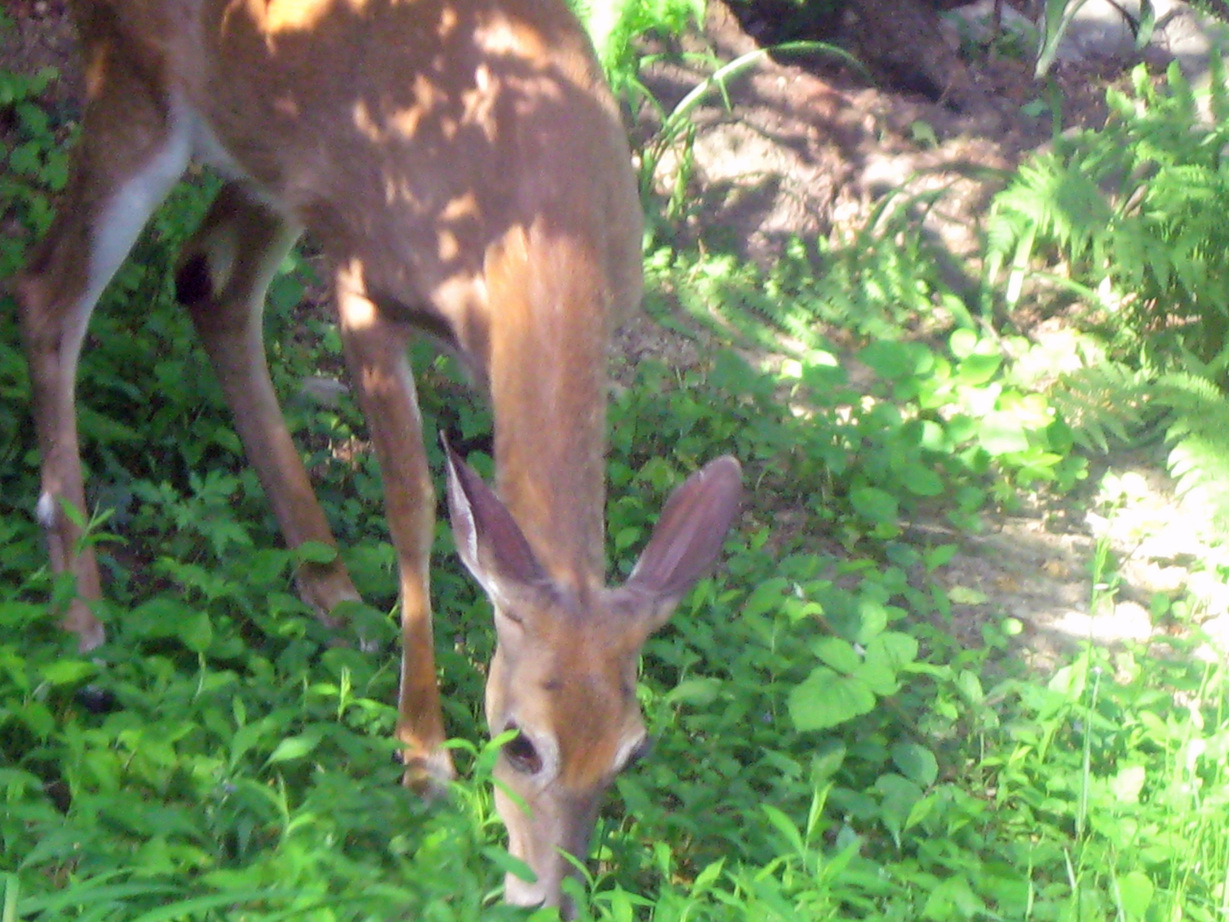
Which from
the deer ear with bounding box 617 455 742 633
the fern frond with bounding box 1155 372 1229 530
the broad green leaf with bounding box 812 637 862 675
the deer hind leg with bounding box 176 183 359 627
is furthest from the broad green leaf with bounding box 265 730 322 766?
the fern frond with bounding box 1155 372 1229 530

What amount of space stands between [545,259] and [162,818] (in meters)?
1.66

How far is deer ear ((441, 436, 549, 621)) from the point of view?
10.1 ft

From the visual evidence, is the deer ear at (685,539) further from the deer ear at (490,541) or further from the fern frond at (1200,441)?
the fern frond at (1200,441)

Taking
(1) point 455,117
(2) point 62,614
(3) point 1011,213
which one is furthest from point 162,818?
(3) point 1011,213

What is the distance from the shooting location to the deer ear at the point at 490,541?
3.09 meters

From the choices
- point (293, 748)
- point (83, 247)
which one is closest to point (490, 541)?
point (293, 748)

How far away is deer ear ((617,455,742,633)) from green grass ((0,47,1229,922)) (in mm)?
407

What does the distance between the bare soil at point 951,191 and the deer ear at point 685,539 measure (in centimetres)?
195

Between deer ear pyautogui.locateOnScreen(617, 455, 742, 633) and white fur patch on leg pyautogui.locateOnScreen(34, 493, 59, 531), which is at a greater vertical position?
deer ear pyautogui.locateOnScreen(617, 455, 742, 633)

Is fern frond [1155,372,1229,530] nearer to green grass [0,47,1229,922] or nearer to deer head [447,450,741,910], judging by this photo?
green grass [0,47,1229,922]

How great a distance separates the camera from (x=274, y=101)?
4.37 m

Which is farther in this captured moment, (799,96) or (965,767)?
(799,96)

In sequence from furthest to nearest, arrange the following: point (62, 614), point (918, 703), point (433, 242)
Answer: point (918, 703) < point (433, 242) < point (62, 614)

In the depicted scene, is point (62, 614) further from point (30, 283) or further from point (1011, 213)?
point (1011, 213)
